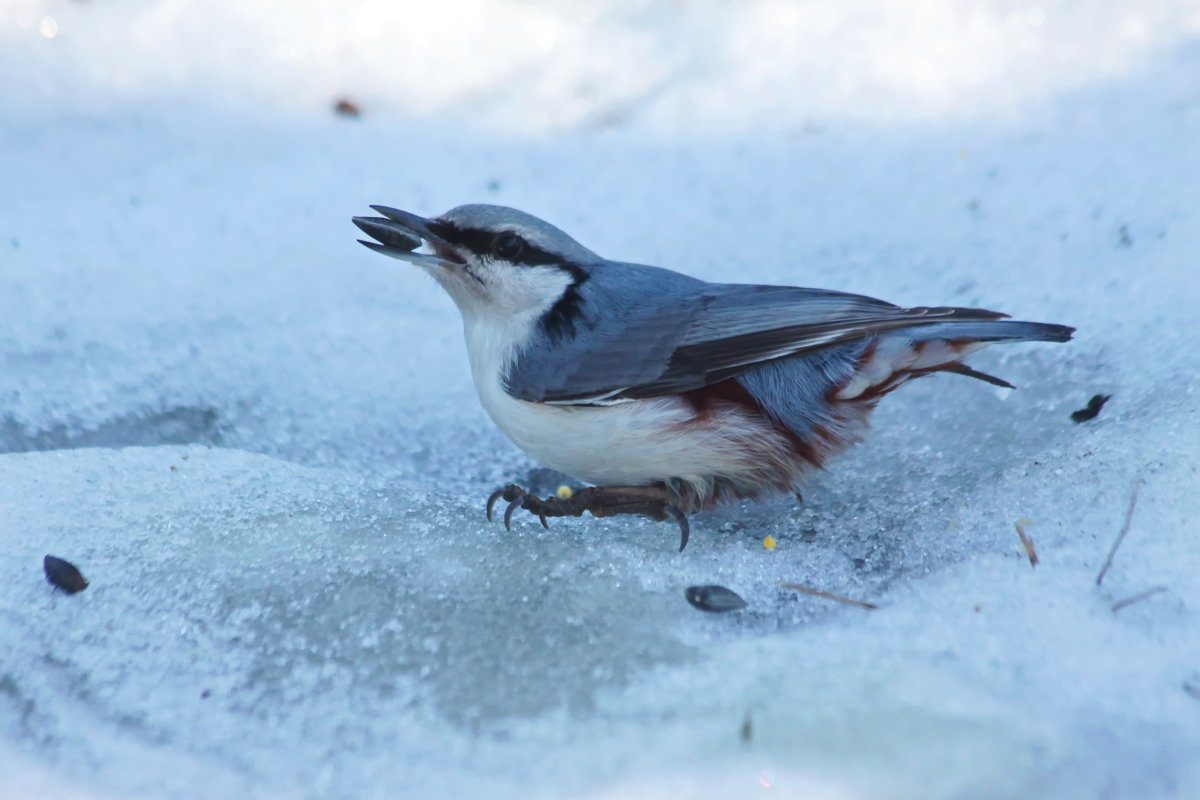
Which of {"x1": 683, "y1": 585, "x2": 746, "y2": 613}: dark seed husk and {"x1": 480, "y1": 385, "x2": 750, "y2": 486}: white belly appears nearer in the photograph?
{"x1": 683, "y1": 585, "x2": 746, "y2": 613}: dark seed husk

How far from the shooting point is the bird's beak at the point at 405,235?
117 inches

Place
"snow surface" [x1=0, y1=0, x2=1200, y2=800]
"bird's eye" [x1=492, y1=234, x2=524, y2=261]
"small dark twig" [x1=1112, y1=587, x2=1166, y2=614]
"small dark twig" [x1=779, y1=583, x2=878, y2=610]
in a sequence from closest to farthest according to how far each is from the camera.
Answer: "snow surface" [x1=0, y1=0, x2=1200, y2=800]
"small dark twig" [x1=1112, y1=587, x2=1166, y2=614]
"small dark twig" [x1=779, y1=583, x2=878, y2=610]
"bird's eye" [x1=492, y1=234, x2=524, y2=261]

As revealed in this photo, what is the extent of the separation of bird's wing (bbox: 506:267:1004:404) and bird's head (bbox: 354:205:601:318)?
0.14 metres

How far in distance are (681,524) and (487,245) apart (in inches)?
35.4

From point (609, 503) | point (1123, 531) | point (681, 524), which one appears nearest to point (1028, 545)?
point (1123, 531)

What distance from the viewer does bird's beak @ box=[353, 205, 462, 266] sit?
2965 millimetres

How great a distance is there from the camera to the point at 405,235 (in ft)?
9.86

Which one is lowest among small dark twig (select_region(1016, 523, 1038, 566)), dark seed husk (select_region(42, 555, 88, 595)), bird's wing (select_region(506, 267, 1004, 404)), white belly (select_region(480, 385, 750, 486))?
dark seed husk (select_region(42, 555, 88, 595))

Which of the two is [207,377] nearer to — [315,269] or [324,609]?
[315,269]

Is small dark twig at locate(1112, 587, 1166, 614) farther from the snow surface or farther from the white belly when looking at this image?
the white belly

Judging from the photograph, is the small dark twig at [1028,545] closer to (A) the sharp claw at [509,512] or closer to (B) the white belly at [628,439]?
(B) the white belly at [628,439]

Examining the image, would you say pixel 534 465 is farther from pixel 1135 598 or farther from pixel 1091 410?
pixel 1135 598

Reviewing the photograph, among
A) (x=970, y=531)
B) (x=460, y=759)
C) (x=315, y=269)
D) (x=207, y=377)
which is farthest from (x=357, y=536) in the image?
(x=315, y=269)

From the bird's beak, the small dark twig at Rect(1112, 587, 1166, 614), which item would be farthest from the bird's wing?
the small dark twig at Rect(1112, 587, 1166, 614)
